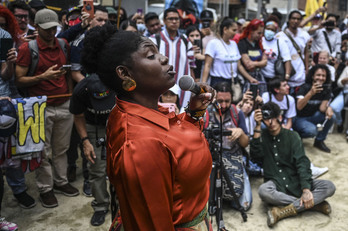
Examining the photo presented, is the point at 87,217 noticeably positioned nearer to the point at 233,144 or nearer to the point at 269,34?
the point at 233,144

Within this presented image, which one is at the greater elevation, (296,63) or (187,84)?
(187,84)

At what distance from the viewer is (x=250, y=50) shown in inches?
209

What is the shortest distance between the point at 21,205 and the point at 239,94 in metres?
3.35

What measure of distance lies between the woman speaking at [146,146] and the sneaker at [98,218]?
1.93 meters

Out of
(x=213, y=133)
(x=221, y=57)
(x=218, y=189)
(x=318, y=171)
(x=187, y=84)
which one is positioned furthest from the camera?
(x=221, y=57)

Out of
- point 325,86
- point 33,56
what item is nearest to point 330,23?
point 325,86

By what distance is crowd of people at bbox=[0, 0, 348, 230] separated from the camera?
1229 millimetres

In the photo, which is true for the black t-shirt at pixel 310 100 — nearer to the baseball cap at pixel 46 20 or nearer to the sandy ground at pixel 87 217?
the sandy ground at pixel 87 217

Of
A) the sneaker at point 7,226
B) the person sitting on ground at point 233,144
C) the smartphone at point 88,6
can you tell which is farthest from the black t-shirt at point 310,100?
the sneaker at point 7,226

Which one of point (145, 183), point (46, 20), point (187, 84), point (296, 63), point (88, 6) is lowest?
point (296, 63)

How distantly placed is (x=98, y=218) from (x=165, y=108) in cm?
217

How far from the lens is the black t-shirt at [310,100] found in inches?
219

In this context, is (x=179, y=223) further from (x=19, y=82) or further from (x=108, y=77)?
(x=19, y=82)

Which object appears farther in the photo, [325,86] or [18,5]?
[325,86]
